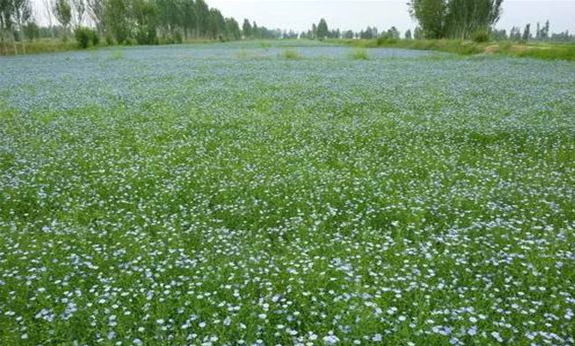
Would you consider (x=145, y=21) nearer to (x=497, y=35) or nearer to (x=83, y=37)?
(x=83, y=37)

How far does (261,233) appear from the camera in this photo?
6.65m

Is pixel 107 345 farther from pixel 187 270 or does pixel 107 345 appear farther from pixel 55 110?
pixel 55 110

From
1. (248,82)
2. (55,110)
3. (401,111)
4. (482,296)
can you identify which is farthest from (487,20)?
(482,296)

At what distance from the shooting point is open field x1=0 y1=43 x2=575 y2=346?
14.7 feet

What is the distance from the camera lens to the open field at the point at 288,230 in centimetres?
448

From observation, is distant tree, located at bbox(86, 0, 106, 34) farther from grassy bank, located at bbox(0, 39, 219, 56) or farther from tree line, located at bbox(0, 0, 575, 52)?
grassy bank, located at bbox(0, 39, 219, 56)

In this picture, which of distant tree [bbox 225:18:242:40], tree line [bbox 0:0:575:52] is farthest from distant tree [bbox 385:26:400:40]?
distant tree [bbox 225:18:242:40]

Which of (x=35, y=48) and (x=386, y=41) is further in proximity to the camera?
(x=386, y=41)

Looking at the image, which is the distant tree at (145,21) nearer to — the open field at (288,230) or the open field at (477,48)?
the open field at (477,48)

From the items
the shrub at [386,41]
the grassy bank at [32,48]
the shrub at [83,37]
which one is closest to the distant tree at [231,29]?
the shrub at [386,41]

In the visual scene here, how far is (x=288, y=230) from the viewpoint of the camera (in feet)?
21.9

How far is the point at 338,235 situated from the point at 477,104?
13043mm

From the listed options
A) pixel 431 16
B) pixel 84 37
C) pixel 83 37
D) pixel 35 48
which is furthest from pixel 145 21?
pixel 431 16

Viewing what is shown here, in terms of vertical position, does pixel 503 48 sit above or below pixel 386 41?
below
